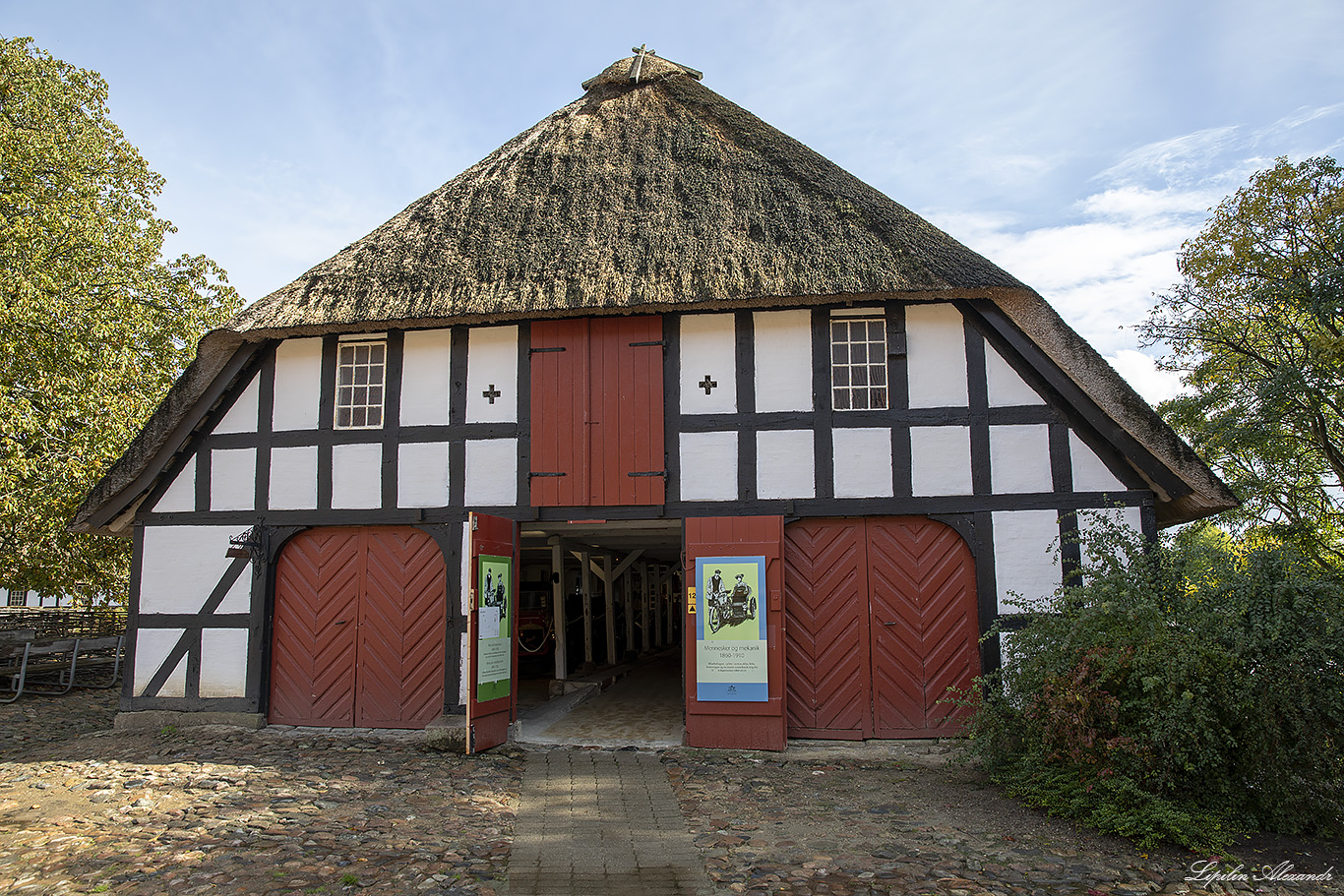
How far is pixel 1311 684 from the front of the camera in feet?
17.4

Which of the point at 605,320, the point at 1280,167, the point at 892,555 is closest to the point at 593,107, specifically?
the point at 605,320

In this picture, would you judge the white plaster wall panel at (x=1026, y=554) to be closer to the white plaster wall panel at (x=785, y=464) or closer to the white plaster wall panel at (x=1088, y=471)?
the white plaster wall panel at (x=1088, y=471)

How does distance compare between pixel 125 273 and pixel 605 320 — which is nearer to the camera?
pixel 605 320

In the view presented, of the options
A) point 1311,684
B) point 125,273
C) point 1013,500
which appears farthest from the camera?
point 125,273

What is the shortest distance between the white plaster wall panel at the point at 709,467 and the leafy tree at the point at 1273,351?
8.64 metres

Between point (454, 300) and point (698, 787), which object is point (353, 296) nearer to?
point (454, 300)

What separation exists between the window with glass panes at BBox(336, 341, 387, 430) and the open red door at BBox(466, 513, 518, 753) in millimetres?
2107

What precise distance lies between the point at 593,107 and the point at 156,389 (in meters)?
8.79

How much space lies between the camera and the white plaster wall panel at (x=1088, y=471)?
8164 millimetres

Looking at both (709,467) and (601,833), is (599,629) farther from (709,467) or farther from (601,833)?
(601,833)

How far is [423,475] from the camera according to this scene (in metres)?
Answer: 9.02

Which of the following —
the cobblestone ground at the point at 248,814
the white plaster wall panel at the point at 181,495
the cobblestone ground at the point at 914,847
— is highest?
the white plaster wall panel at the point at 181,495

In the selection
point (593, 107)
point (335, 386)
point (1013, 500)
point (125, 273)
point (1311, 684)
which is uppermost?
point (593, 107)

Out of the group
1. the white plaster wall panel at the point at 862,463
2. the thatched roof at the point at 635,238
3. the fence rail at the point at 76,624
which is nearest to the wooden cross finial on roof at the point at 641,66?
the thatched roof at the point at 635,238
